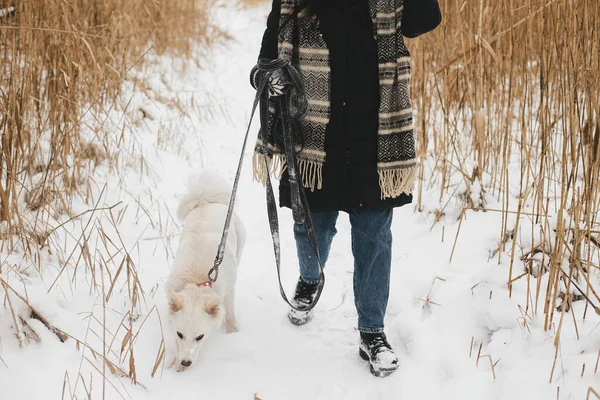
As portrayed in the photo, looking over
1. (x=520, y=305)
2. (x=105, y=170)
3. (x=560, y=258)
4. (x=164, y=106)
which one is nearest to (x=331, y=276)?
(x=520, y=305)

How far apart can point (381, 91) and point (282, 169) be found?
0.58 metres

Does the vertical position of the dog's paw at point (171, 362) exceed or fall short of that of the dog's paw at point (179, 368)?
it falls short

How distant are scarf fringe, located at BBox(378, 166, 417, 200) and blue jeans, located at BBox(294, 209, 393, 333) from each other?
0.38 feet

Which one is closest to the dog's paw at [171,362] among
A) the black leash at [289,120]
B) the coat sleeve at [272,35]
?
the black leash at [289,120]

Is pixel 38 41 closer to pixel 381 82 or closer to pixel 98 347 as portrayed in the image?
pixel 98 347

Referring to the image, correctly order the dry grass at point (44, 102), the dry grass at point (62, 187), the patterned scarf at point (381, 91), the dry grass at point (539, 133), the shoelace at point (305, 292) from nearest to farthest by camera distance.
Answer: the patterned scarf at point (381, 91) < the dry grass at point (539, 133) < the dry grass at point (62, 187) < the dry grass at point (44, 102) < the shoelace at point (305, 292)

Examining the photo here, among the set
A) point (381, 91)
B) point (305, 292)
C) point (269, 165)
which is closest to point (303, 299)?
point (305, 292)

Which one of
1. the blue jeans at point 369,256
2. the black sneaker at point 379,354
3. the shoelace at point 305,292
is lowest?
the black sneaker at point 379,354

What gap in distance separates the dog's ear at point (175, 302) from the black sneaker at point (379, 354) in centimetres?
87

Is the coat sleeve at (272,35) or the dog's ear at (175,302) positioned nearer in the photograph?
the coat sleeve at (272,35)

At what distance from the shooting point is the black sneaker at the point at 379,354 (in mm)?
2115

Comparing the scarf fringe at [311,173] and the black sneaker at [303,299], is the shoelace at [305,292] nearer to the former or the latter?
the black sneaker at [303,299]

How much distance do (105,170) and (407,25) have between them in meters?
2.72

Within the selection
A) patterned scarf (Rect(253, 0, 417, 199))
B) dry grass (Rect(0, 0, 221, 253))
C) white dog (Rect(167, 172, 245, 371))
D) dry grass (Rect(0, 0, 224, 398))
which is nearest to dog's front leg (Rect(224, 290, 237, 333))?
white dog (Rect(167, 172, 245, 371))
